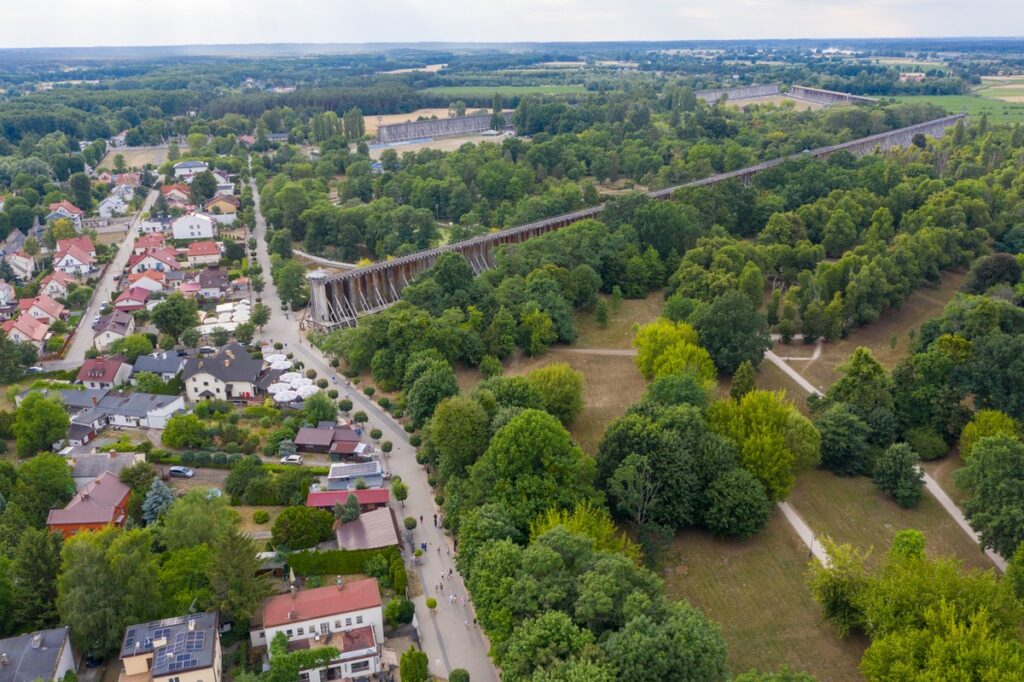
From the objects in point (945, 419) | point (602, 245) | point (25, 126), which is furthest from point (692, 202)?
point (25, 126)

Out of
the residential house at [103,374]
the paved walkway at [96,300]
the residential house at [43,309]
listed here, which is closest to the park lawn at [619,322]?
the residential house at [103,374]

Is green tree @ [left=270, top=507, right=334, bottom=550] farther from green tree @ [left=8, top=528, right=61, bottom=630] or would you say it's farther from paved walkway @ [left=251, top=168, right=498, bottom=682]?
green tree @ [left=8, top=528, right=61, bottom=630]

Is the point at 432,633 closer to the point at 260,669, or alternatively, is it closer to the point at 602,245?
the point at 260,669

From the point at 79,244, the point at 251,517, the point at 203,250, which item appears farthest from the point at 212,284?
the point at 251,517

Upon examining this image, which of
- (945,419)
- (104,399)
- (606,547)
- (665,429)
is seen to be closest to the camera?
(606,547)

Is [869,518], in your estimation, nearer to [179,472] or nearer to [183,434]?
[179,472]

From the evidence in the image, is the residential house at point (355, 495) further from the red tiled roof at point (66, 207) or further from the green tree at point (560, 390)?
the red tiled roof at point (66, 207)
